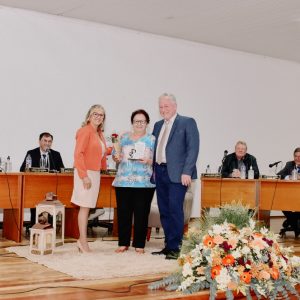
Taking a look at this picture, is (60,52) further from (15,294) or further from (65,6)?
(15,294)

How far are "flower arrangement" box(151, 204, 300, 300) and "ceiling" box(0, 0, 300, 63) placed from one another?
4.58 metres

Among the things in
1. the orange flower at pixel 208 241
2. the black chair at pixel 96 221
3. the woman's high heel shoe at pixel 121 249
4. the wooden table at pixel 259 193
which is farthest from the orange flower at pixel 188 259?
the black chair at pixel 96 221

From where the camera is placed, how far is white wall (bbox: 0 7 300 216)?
25.1 feet

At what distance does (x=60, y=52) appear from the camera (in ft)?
26.2

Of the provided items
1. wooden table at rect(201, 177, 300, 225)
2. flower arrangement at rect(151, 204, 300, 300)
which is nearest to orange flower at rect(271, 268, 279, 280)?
flower arrangement at rect(151, 204, 300, 300)

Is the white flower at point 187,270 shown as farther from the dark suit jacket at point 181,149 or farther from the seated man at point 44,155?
the seated man at point 44,155

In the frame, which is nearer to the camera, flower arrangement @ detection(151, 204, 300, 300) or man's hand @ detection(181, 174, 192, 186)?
flower arrangement @ detection(151, 204, 300, 300)

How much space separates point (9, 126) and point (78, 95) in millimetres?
1146

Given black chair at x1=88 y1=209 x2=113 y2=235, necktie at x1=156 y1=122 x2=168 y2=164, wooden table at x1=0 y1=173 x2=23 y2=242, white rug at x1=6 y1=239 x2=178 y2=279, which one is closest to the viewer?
white rug at x1=6 y1=239 x2=178 y2=279

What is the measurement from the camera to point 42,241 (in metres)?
4.92

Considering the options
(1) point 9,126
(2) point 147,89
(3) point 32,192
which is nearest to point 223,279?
(3) point 32,192

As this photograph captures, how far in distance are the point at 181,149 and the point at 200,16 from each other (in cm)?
356

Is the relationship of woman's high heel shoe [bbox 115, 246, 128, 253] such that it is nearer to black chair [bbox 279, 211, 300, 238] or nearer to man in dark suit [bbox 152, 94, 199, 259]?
man in dark suit [bbox 152, 94, 199, 259]

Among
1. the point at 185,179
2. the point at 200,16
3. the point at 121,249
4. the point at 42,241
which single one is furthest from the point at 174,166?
the point at 200,16
